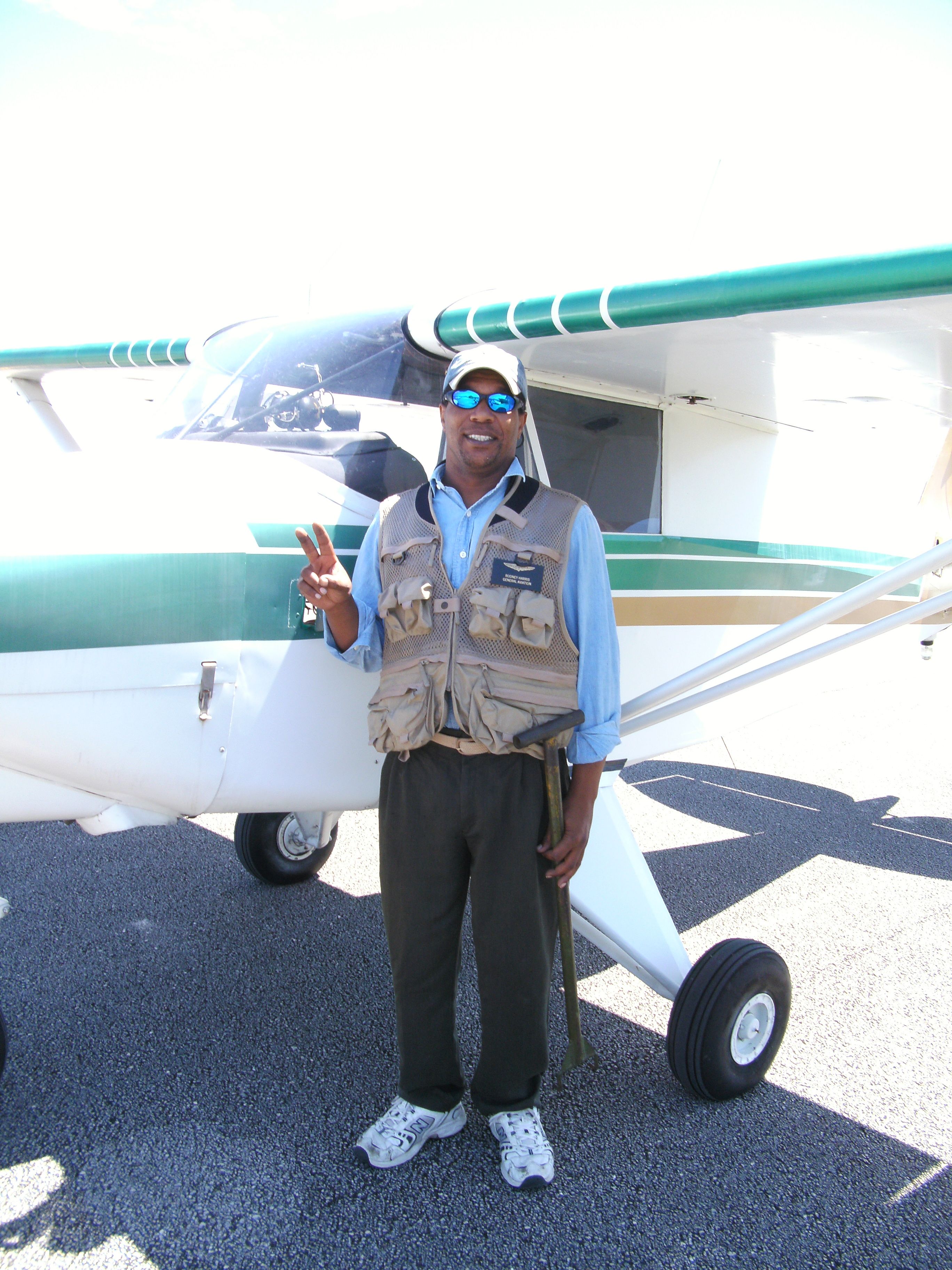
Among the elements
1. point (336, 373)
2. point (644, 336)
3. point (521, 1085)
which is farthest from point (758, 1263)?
point (336, 373)

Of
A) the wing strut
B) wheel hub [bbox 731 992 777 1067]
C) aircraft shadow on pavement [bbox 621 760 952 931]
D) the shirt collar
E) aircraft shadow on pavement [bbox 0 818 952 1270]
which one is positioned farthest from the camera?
→ the wing strut

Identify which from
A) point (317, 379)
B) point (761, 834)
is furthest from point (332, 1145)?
point (761, 834)

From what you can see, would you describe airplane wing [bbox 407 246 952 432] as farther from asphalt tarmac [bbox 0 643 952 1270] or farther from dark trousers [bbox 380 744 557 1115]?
asphalt tarmac [bbox 0 643 952 1270]

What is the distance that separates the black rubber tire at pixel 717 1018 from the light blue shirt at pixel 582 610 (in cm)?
101

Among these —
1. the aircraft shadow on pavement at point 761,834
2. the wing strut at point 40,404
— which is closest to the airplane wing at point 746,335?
the aircraft shadow on pavement at point 761,834

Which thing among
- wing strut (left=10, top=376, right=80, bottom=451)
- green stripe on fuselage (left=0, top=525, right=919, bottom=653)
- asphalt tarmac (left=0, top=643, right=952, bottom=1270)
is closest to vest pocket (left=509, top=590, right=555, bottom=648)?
green stripe on fuselage (left=0, top=525, right=919, bottom=653)

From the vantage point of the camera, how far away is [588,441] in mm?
3348

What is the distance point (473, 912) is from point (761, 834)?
370 centimetres

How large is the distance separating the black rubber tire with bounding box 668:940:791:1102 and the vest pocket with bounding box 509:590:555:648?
4.39 feet

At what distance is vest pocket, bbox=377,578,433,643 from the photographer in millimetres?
2281

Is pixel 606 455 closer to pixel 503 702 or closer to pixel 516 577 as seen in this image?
pixel 516 577

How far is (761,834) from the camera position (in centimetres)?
558

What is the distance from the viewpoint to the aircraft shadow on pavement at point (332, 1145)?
2.22 meters

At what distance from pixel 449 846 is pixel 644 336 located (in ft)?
5.32
